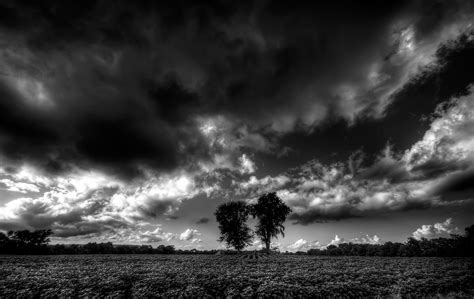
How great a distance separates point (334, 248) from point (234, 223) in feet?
150

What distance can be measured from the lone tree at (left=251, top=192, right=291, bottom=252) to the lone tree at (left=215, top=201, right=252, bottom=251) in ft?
16.2

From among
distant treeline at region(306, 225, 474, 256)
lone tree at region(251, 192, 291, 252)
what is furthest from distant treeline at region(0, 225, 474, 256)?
lone tree at region(251, 192, 291, 252)

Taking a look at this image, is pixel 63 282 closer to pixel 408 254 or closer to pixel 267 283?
pixel 267 283

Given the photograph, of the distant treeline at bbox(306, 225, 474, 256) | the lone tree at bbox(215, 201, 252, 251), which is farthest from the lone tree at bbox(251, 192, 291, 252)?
the distant treeline at bbox(306, 225, 474, 256)

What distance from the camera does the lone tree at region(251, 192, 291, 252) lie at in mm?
64125

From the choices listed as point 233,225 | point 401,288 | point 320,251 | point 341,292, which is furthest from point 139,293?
point 320,251

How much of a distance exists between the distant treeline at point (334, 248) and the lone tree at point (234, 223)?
32.0ft

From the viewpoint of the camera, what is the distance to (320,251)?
86.7 metres

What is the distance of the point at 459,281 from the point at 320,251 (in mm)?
76582

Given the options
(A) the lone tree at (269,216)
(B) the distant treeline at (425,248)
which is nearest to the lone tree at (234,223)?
(A) the lone tree at (269,216)

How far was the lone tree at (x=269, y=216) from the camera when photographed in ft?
210

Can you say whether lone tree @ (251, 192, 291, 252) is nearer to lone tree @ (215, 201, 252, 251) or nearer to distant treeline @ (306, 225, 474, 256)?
lone tree @ (215, 201, 252, 251)

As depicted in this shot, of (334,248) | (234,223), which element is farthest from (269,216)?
(334,248)

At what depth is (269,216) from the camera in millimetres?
64125
